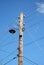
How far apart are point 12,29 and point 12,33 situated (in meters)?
0.30

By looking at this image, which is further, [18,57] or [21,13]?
[21,13]

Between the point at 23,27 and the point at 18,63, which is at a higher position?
the point at 23,27

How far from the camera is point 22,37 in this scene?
16766 millimetres

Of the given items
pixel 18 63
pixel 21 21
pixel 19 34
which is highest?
pixel 21 21

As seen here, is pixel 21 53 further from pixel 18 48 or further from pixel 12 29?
pixel 12 29

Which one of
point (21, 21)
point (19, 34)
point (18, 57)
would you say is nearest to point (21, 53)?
point (18, 57)

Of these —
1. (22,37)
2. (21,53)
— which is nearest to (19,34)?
(22,37)

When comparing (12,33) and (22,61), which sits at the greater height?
(12,33)

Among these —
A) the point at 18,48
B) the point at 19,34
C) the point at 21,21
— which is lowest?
the point at 18,48

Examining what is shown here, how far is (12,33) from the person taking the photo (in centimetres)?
1703

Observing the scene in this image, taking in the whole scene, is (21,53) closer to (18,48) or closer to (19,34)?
(18,48)

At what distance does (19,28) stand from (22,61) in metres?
2.56

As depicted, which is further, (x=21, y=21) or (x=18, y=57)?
(x=21, y=21)

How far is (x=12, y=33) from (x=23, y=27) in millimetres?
951
